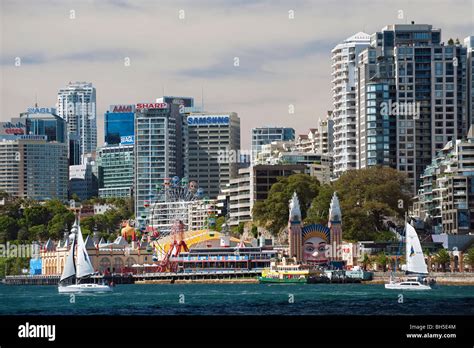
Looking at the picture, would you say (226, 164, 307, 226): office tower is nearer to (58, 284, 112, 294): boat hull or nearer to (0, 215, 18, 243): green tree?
(0, 215, 18, 243): green tree

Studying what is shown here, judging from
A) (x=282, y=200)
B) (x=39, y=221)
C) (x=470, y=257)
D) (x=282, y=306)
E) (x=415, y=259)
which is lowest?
(x=282, y=306)

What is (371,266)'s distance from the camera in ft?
390

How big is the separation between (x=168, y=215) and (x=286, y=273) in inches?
2698

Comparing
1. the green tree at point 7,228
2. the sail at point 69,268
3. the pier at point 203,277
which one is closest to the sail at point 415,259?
the sail at point 69,268

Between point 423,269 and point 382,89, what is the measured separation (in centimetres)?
5069

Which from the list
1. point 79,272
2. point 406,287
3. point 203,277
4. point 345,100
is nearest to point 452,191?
point 203,277

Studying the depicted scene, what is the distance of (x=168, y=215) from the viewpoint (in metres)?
188

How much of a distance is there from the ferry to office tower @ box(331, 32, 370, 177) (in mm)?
33771

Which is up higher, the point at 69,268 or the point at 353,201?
the point at 353,201

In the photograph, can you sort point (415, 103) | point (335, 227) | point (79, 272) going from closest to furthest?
point (79, 272)
point (335, 227)
point (415, 103)

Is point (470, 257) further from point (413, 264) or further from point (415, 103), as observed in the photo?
point (415, 103)

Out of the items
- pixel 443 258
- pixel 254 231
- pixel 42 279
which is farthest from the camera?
pixel 254 231
